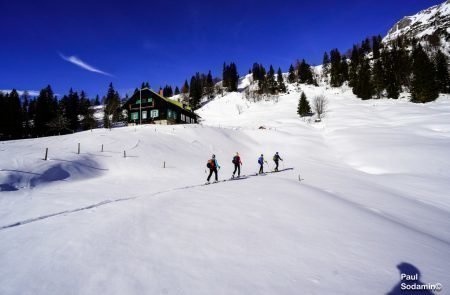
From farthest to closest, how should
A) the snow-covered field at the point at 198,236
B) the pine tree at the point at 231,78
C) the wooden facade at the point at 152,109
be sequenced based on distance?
the pine tree at the point at 231,78, the wooden facade at the point at 152,109, the snow-covered field at the point at 198,236

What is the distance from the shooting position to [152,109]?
176ft

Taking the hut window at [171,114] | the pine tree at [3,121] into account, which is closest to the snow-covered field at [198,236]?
the hut window at [171,114]

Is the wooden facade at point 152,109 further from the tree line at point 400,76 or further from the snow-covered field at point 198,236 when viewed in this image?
the tree line at point 400,76

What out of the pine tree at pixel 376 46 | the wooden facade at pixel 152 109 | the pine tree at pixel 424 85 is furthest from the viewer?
the pine tree at pixel 376 46

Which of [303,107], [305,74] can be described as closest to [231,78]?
[305,74]

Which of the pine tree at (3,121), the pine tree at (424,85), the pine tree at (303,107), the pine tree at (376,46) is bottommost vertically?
the pine tree at (3,121)

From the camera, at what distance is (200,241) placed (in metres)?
5.59

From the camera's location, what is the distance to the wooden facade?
52.6 metres

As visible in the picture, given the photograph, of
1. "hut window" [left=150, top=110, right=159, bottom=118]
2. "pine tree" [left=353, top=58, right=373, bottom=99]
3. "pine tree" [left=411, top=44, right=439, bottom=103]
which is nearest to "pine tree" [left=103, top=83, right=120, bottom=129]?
"hut window" [left=150, top=110, right=159, bottom=118]

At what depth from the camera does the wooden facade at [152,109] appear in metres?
52.6

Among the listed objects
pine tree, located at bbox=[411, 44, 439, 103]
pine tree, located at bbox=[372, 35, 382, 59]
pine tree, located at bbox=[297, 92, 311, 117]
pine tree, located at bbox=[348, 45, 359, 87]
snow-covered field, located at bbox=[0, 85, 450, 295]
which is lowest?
snow-covered field, located at bbox=[0, 85, 450, 295]

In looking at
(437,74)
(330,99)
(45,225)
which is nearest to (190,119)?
(330,99)

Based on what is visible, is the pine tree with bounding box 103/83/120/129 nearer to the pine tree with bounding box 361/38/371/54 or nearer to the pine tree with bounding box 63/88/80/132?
the pine tree with bounding box 63/88/80/132

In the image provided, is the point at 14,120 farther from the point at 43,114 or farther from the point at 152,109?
the point at 152,109
